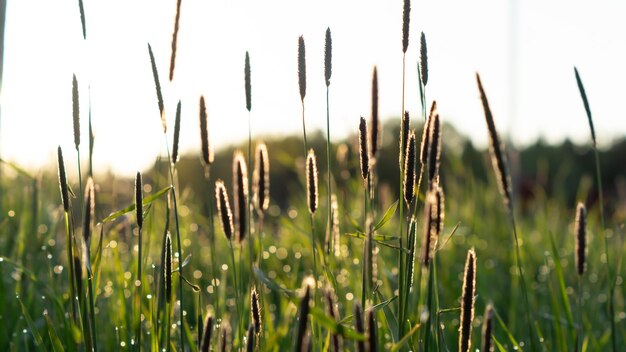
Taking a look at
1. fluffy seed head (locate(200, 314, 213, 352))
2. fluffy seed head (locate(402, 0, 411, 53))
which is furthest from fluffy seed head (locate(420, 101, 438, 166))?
fluffy seed head (locate(200, 314, 213, 352))

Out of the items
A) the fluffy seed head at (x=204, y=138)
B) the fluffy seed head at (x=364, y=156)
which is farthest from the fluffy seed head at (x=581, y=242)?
the fluffy seed head at (x=204, y=138)

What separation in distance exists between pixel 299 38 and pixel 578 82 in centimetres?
42

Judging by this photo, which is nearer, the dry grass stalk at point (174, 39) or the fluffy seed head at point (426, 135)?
the fluffy seed head at point (426, 135)

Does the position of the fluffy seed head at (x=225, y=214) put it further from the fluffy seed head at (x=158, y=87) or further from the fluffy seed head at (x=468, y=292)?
the fluffy seed head at (x=468, y=292)

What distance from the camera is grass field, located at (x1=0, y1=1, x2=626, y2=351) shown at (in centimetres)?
92

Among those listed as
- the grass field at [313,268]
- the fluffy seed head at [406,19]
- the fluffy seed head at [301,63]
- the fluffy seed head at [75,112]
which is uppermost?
the fluffy seed head at [406,19]

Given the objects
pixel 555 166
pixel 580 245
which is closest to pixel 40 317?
pixel 580 245

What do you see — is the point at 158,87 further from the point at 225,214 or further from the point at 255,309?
the point at 255,309

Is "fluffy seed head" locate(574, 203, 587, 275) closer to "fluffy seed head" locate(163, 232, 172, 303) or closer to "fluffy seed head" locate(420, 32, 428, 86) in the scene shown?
"fluffy seed head" locate(420, 32, 428, 86)

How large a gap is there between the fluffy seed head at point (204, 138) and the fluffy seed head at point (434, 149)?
0.32m

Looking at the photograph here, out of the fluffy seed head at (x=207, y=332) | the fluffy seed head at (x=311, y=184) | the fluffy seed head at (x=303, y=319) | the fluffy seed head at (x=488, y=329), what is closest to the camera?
the fluffy seed head at (x=303, y=319)

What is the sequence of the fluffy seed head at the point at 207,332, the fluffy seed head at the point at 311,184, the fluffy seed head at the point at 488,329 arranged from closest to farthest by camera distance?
the fluffy seed head at the point at 488,329
the fluffy seed head at the point at 207,332
the fluffy seed head at the point at 311,184

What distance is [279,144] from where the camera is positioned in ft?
47.1

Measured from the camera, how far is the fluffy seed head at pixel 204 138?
1.03m
